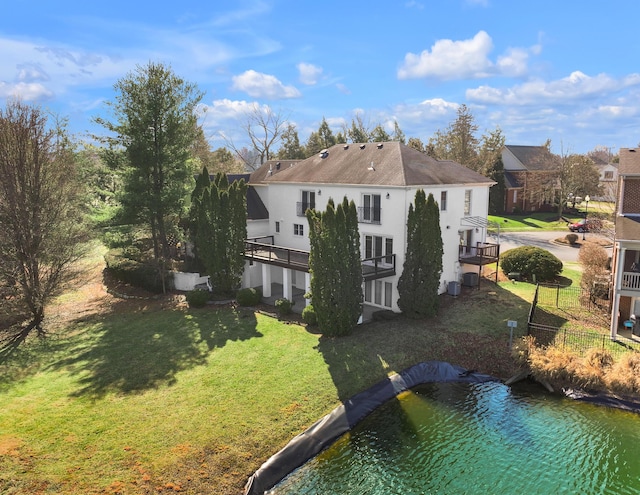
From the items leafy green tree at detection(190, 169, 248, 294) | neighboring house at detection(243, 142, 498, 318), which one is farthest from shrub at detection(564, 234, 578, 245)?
leafy green tree at detection(190, 169, 248, 294)

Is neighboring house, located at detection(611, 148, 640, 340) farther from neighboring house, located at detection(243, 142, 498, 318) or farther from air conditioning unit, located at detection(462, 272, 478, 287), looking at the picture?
air conditioning unit, located at detection(462, 272, 478, 287)

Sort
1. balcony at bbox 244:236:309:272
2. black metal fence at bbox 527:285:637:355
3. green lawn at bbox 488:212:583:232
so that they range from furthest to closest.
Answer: green lawn at bbox 488:212:583:232 → balcony at bbox 244:236:309:272 → black metal fence at bbox 527:285:637:355

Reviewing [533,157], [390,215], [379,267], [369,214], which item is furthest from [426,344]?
[533,157]

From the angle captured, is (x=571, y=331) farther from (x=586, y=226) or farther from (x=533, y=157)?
(x=533, y=157)

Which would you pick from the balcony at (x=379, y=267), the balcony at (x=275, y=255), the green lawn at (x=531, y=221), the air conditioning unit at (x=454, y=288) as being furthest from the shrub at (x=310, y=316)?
the green lawn at (x=531, y=221)

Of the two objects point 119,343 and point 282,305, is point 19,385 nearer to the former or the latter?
point 119,343

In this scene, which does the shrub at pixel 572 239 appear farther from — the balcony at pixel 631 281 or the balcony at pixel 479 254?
the balcony at pixel 631 281

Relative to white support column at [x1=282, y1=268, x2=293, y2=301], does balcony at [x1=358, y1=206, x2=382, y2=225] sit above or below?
above
